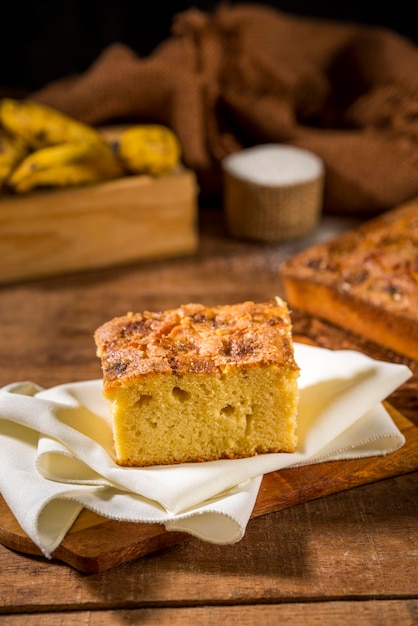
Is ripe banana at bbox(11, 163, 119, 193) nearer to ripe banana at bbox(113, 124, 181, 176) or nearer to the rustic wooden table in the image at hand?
ripe banana at bbox(113, 124, 181, 176)

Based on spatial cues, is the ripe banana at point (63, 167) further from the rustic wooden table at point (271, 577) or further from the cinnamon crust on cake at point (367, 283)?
the rustic wooden table at point (271, 577)

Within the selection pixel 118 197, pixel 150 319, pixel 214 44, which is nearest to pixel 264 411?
pixel 150 319

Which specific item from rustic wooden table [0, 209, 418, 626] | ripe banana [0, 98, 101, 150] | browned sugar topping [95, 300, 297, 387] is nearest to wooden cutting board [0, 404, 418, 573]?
rustic wooden table [0, 209, 418, 626]

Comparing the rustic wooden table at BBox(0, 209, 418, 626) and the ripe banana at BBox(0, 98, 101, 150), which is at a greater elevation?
the ripe banana at BBox(0, 98, 101, 150)

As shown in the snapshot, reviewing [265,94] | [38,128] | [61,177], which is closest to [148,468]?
[61,177]

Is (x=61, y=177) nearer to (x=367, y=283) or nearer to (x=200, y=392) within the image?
(x=367, y=283)

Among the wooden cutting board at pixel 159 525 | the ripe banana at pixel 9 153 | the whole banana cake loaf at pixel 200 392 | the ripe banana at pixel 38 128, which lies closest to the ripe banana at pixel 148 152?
the ripe banana at pixel 38 128
